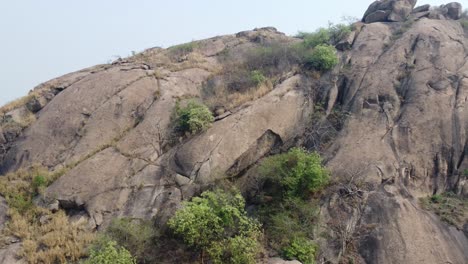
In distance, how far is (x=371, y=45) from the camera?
67.9 ft

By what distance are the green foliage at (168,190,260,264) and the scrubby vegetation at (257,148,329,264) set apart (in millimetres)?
759

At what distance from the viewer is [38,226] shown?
1393 centimetres

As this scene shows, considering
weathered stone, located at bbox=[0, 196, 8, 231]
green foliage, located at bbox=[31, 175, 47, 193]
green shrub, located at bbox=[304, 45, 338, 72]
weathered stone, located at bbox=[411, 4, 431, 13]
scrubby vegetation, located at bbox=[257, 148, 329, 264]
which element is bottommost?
scrubby vegetation, located at bbox=[257, 148, 329, 264]

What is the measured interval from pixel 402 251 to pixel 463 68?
963cm

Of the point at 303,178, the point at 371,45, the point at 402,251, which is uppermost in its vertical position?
the point at 371,45

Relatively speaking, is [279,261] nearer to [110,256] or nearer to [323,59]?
[110,256]

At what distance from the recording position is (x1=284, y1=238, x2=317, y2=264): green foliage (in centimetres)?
1238

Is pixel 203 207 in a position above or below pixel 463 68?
below

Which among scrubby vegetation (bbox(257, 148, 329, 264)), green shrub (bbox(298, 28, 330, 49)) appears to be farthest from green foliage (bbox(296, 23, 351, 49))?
scrubby vegetation (bbox(257, 148, 329, 264))

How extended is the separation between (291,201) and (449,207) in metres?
5.44

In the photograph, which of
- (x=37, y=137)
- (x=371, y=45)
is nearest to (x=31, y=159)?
(x=37, y=137)

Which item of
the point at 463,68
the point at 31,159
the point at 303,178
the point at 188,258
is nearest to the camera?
the point at 188,258

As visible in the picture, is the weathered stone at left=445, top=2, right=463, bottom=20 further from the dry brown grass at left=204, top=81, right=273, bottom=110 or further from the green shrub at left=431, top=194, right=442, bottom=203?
the green shrub at left=431, top=194, right=442, bottom=203

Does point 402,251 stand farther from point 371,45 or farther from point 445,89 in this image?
point 371,45
